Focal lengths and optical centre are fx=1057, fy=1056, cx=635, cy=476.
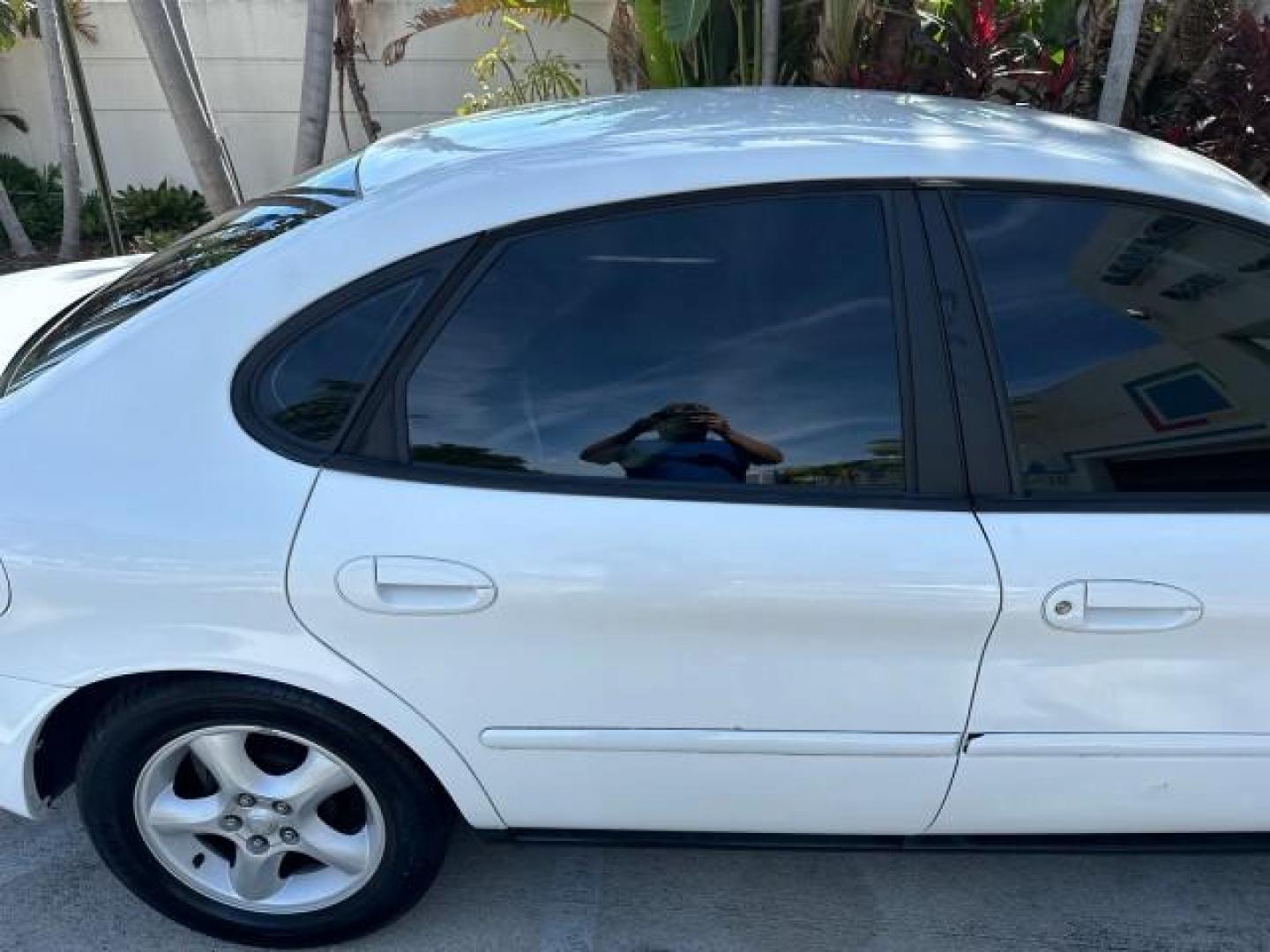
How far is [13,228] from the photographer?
7641mm

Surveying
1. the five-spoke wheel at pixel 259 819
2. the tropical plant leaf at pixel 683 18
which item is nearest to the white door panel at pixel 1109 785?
the five-spoke wheel at pixel 259 819

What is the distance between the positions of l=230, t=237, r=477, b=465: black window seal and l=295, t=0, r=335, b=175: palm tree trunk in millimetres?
4120

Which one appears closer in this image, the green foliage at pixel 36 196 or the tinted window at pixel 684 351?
the tinted window at pixel 684 351

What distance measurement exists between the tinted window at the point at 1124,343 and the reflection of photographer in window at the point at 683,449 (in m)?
0.49

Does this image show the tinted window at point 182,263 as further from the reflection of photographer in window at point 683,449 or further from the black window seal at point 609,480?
the reflection of photographer in window at point 683,449

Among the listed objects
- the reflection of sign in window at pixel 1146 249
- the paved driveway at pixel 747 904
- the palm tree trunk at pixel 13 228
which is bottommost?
the paved driveway at pixel 747 904

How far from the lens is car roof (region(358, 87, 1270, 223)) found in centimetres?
192

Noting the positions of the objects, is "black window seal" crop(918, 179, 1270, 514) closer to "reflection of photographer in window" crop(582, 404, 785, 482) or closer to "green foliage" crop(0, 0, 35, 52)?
"reflection of photographer in window" crop(582, 404, 785, 482)

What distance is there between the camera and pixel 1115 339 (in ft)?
6.26

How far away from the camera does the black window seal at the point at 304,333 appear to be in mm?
1898

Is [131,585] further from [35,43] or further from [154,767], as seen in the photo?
[35,43]

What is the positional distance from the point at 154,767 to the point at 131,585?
440 millimetres

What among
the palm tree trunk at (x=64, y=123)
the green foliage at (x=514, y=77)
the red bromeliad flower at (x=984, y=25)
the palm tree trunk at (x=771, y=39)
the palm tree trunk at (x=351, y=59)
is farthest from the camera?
the palm tree trunk at (x=351, y=59)

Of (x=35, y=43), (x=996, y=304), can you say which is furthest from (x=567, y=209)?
(x=35, y=43)
